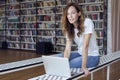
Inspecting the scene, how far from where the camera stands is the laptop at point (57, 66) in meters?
2.04

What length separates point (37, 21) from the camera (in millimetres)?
6852

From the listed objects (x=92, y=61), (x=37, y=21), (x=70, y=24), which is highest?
(x=37, y=21)

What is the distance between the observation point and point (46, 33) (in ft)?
22.0

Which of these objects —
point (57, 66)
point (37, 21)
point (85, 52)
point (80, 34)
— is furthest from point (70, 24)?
point (37, 21)

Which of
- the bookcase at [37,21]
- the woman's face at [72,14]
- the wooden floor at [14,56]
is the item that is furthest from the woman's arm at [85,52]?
the bookcase at [37,21]

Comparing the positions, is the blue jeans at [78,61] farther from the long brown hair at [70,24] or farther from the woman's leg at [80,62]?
the long brown hair at [70,24]

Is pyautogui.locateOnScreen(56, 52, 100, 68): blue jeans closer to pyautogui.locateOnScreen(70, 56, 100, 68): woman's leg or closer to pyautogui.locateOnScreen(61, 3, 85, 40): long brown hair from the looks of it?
pyautogui.locateOnScreen(70, 56, 100, 68): woman's leg

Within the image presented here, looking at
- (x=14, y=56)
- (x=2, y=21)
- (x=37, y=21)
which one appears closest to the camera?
(x=14, y=56)

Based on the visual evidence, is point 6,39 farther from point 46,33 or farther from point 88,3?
point 88,3

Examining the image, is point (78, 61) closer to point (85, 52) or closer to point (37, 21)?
point (85, 52)

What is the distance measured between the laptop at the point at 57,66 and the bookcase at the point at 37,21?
3575 mm

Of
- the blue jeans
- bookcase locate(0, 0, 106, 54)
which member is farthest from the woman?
bookcase locate(0, 0, 106, 54)

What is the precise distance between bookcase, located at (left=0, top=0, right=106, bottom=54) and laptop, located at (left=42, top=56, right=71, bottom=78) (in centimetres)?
358

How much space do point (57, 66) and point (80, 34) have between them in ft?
1.33
